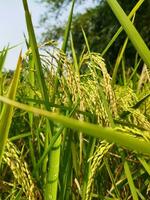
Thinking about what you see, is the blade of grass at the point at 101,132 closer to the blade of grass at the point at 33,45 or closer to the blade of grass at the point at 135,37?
the blade of grass at the point at 135,37

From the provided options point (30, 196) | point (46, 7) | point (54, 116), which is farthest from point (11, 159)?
point (46, 7)

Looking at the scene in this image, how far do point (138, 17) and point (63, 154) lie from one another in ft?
42.7

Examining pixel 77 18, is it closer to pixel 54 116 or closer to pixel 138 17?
pixel 138 17

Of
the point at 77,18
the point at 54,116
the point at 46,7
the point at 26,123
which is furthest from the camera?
the point at 46,7

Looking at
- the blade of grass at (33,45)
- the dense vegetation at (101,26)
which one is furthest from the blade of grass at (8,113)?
the dense vegetation at (101,26)

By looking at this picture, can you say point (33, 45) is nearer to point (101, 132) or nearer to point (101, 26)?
point (101, 132)

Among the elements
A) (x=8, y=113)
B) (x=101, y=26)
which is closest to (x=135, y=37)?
(x=8, y=113)

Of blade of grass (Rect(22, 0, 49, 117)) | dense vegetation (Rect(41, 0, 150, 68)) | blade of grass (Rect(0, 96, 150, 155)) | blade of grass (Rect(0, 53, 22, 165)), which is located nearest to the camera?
blade of grass (Rect(0, 96, 150, 155))

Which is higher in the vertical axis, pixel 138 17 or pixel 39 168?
pixel 138 17

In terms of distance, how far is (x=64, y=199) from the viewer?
80 cm

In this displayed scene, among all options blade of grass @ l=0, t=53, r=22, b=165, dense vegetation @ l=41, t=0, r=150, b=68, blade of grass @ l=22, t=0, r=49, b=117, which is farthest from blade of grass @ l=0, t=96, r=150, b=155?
dense vegetation @ l=41, t=0, r=150, b=68

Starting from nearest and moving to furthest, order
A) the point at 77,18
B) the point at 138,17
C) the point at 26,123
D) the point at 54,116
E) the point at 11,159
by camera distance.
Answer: the point at 54,116 < the point at 11,159 < the point at 26,123 < the point at 138,17 < the point at 77,18

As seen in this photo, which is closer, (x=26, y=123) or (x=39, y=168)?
(x=39, y=168)

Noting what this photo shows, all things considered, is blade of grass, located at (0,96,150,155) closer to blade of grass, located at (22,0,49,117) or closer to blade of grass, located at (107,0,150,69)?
blade of grass, located at (107,0,150,69)
